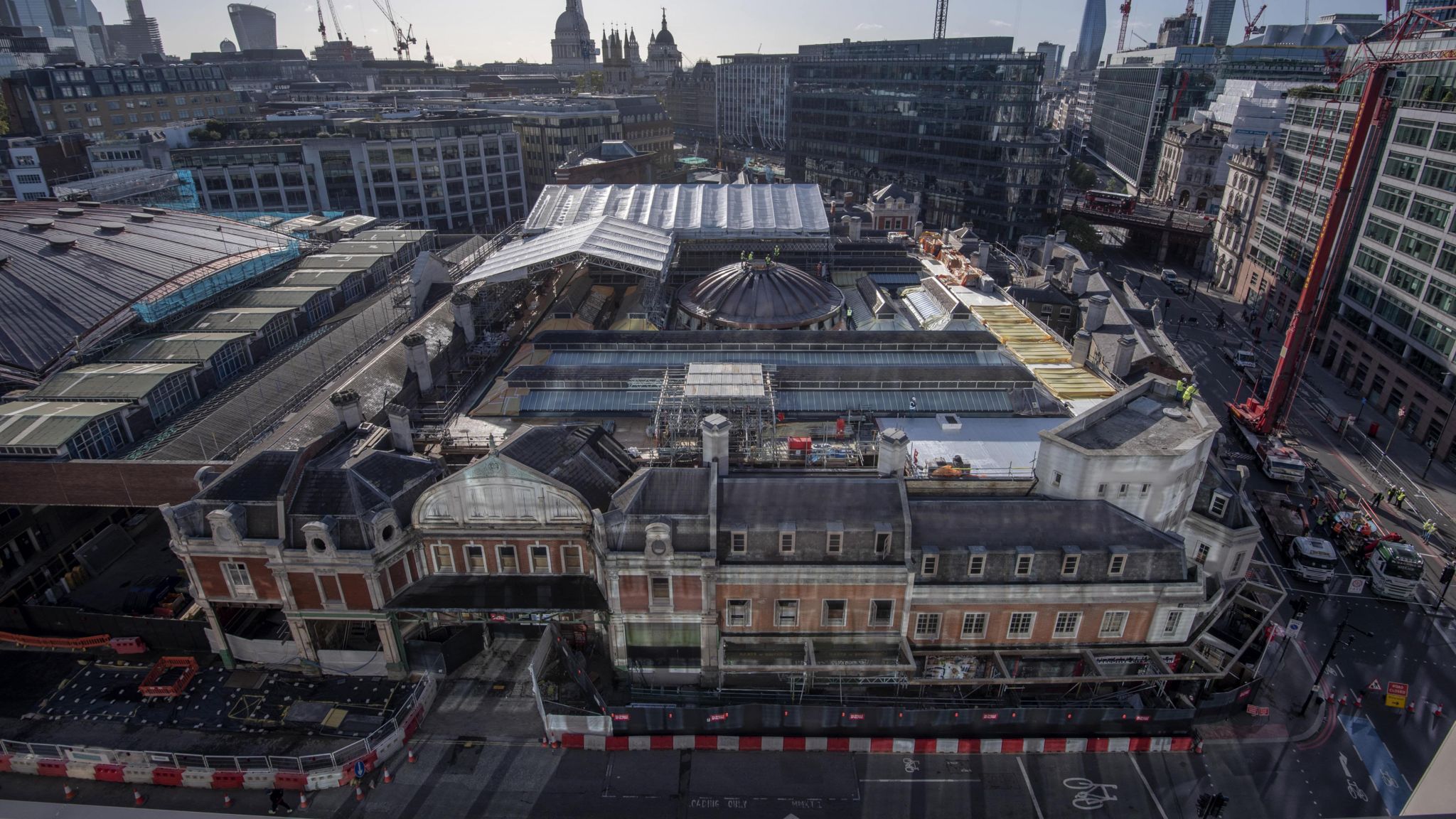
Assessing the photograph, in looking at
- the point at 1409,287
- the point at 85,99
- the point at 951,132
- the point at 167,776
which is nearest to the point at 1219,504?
the point at 1409,287

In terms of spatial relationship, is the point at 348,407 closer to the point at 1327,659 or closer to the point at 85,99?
the point at 1327,659

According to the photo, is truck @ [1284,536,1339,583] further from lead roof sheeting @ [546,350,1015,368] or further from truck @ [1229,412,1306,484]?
lead roof sheeting @ [546,350,1015,368]

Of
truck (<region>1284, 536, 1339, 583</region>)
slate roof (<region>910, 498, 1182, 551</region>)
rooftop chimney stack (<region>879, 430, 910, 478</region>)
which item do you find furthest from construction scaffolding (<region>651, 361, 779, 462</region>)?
truck (<region>1284, 536, 1339, 583</region>)

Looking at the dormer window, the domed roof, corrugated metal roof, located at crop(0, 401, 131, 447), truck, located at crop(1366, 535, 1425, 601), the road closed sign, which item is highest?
the domed roof

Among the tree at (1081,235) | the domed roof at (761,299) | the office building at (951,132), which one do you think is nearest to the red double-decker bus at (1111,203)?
the tree at (1081,235)

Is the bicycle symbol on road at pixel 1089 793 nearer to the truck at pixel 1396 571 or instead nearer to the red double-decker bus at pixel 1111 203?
the truck at pixel 1396 571

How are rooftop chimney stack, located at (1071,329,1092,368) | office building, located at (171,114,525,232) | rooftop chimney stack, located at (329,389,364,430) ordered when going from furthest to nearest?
office building, located at (171,114,525,232), rooftop chimney stack, located at (1071,329,1092,368), rooftop chimney stack, located at (329,389,364,430)
